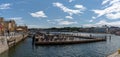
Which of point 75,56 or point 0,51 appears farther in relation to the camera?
point 75,56

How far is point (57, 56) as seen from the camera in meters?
41.1

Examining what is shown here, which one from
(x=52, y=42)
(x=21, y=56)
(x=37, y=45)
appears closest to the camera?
(x=21, y=56)

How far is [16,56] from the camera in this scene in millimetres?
40438

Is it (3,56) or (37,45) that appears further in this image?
(37,45)

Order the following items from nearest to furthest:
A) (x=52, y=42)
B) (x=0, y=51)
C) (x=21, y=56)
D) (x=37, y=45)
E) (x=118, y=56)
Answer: (x=118, y=56) → (x=0, y=51) → (x=21, y=56) → (x=37, y=45) → (x=52, y=42)

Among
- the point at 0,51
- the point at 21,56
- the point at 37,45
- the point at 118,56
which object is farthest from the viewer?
the point at 37,45

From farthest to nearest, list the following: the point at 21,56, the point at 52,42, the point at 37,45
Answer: the point at 52,42 → the point at 37,45 → the point at 21,56

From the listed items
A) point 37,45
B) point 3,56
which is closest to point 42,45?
point 37,45

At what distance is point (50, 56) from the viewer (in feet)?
135

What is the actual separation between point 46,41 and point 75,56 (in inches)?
951

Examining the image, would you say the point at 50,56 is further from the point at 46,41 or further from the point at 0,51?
the point at 46,41

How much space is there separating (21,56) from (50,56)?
5514 millimetres

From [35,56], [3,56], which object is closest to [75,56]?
[35,56]

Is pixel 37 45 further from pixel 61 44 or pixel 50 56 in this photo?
pixel 50 56
